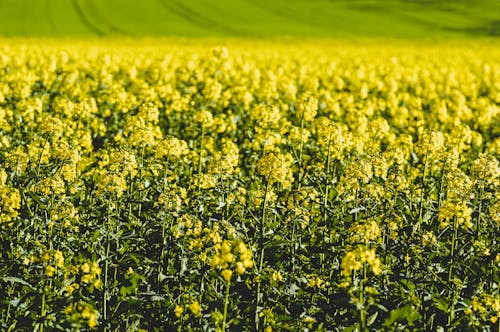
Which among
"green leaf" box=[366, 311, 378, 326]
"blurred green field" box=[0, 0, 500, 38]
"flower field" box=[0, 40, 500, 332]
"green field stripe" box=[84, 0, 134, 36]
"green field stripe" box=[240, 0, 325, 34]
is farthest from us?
"green field stripe" box=[240, 0, 325, 34]

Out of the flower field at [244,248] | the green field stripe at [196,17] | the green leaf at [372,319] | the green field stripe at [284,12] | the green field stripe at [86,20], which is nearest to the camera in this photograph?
the green leaf at [372,319]

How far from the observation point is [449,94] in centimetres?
1755

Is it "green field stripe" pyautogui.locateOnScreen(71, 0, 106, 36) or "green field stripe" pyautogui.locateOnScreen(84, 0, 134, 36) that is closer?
"green field stripe" pyautogui.locateOnScreen(71, 0, 106, 36)

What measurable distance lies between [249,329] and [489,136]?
9671mm

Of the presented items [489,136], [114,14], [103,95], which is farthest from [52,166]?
[114,14]

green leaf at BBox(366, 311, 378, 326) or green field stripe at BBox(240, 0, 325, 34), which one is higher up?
green field stripe at BBox(240, 0, 325, 34)

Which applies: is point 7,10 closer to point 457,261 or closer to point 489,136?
point 489,136

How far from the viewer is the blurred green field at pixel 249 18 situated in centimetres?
5291

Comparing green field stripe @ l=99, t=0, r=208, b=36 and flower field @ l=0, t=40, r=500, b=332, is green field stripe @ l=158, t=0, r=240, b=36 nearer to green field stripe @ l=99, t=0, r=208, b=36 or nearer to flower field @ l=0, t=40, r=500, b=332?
green field stripe @ l=99, t=0, r=208, b=36

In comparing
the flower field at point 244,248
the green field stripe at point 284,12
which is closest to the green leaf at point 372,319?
the flower field at point 244,248

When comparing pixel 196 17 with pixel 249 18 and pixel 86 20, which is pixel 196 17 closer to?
pixel 249 18

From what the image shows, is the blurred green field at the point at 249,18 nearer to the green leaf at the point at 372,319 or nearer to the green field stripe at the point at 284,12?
the green field stripe at the point at 284,12

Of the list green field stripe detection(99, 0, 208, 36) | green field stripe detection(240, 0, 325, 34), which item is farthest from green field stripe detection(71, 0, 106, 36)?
green field stripe detection(240, 0, 325, 34)

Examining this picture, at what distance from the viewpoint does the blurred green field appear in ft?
174
